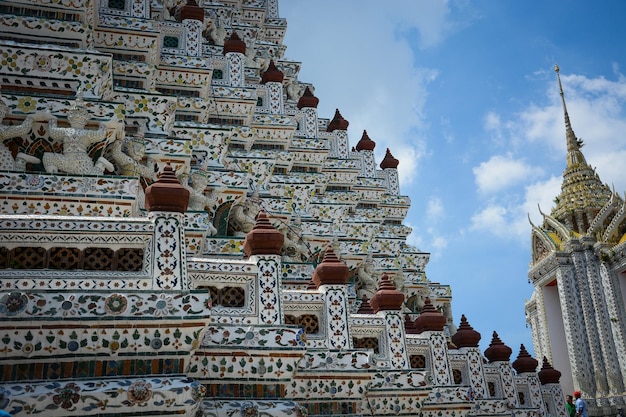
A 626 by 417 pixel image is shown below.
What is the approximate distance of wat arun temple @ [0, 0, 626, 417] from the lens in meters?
8.01

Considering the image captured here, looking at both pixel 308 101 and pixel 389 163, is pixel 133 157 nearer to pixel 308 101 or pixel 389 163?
pixel 308 101

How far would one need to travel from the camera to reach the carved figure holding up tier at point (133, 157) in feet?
41.8

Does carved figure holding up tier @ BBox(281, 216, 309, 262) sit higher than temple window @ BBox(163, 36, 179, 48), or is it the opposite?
temple window @ BBox(163, 36, 179, 48)

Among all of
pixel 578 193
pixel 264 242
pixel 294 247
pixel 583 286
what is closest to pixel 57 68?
pixel 264 242

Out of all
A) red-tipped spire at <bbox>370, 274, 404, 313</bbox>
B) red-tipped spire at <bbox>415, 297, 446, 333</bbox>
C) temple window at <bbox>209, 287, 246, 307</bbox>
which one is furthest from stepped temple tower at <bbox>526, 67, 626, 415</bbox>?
temple window at <bbox>209, 287, 246, 307</bbox>

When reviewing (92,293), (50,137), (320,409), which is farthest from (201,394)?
(50,137)

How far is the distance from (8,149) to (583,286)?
80.1 feet

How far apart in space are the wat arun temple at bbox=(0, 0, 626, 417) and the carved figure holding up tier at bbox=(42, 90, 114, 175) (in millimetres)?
30

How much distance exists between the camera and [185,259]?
8828 millimetres

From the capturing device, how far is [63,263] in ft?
28.6

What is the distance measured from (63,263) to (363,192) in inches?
704

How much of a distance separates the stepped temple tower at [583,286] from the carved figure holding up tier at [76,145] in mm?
22384

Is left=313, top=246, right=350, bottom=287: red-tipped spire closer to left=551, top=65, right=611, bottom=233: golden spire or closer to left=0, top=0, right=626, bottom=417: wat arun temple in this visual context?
left=0, top=0, right=626, bottom=417: wat arun temple

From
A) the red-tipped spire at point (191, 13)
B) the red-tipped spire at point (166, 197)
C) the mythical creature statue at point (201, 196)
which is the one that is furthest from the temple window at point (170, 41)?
the red-tipped spire at point (166, 197)
